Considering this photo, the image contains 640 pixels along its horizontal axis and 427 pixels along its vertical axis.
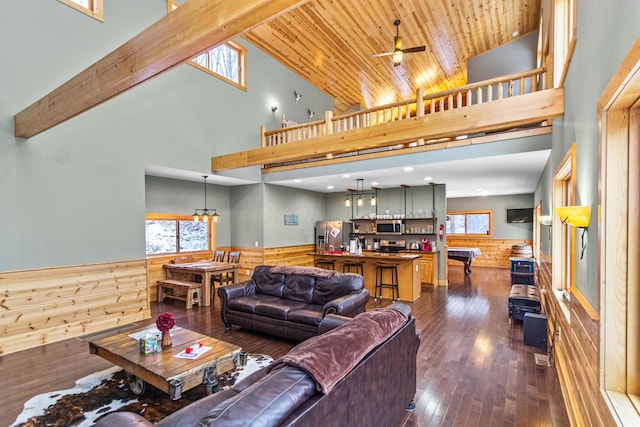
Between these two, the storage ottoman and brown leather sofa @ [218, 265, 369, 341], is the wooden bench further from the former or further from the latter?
the storage ottoman

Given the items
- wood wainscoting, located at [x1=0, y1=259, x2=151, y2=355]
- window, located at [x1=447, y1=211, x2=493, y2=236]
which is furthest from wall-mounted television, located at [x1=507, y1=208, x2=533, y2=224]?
wood wainscoting, located at [x1=0, y1=259, x2=151, y2=355]

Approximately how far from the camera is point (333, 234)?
30.4ft

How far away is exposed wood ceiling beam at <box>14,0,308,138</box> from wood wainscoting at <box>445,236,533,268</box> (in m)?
11.4

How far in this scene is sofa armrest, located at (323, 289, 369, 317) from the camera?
3.73m

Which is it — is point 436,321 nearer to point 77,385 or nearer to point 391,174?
point 391,174

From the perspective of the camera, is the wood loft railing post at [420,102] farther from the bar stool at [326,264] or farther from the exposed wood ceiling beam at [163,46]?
the bar stool at [326,264]

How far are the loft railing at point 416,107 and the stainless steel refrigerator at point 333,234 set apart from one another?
306cm

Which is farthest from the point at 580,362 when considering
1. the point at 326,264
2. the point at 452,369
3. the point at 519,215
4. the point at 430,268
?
the point at 519,215

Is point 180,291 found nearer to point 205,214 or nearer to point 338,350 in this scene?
point 205,214

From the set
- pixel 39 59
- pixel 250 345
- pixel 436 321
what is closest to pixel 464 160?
pixel 436 321

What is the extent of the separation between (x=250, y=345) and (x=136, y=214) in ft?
10.5

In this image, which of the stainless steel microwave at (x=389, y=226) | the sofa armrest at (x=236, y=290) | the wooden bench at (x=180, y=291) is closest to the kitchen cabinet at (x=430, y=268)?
the stainless steel microwave at (x=389, y=226)

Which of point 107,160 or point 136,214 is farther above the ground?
point 107,160

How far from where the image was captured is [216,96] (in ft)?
23.0
